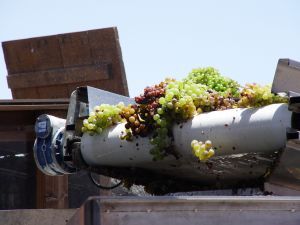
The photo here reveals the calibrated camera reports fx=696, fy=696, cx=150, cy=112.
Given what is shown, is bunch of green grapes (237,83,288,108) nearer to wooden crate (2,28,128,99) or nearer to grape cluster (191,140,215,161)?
grape cluster (191,140,215,161)

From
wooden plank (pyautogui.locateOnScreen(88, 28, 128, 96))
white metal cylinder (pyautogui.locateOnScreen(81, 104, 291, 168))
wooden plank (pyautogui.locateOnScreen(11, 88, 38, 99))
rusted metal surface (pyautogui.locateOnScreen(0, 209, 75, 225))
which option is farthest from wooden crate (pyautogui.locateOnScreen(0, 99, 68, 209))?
white metal cylinder (pyautogui.locateOnScreen(81, 104, 291, 168))

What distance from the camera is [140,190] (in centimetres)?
382

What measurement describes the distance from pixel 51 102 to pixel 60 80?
2.42ft

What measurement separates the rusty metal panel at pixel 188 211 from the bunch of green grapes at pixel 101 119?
0.92 meters

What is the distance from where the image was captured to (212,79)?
3609mm

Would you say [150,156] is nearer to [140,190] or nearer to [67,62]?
[140,190]

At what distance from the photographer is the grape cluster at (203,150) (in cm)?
262

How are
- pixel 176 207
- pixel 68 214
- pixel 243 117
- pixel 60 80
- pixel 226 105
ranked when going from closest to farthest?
pixel 176 207, pixel 243 117, pixel 226 105, pixel 68 214, pixel 60 80

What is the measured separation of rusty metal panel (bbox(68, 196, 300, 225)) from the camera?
2.02 m

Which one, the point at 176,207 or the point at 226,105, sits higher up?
the point at 226,105

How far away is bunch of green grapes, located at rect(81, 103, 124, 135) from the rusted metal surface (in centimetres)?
99

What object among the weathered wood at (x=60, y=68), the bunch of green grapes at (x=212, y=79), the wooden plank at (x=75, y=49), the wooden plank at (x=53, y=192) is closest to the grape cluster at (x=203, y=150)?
A: the bunch of green grapes at (x=212, y=79)

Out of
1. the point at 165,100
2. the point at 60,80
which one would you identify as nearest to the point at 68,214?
the point at 165,100

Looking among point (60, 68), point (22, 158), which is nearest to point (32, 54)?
point (60, 68)
